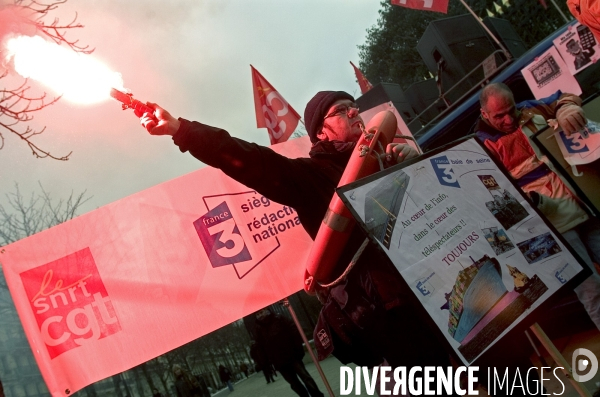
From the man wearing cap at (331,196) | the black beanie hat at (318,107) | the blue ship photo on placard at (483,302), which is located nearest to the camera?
the blue ship photo on placard at (483,302)

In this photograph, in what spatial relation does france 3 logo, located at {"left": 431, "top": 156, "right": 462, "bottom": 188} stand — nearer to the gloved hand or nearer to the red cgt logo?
the gloved hand

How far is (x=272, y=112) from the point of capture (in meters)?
7.75

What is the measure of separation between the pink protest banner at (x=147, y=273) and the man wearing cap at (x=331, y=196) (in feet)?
8.93

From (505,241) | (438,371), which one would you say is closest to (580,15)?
(505,241)

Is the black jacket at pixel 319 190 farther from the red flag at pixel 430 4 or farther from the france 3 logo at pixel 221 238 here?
the red flag at pixel 430 4

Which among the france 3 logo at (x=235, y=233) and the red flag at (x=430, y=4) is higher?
the red flag at (x=430, y=4)

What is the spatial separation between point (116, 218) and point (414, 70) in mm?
27913

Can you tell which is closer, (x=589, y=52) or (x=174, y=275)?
(x=174, y=275)

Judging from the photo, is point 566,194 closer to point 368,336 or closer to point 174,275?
point 368,336

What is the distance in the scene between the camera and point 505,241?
1.73 meters

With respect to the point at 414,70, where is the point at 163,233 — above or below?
below

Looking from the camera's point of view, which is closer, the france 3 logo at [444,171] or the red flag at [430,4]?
the france 3 logo at [444,171]

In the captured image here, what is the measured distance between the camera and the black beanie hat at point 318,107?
2.52 m

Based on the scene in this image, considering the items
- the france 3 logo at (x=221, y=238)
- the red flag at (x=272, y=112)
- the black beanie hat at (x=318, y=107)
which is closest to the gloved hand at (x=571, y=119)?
the black beanie hat at (x=318, y=107)
